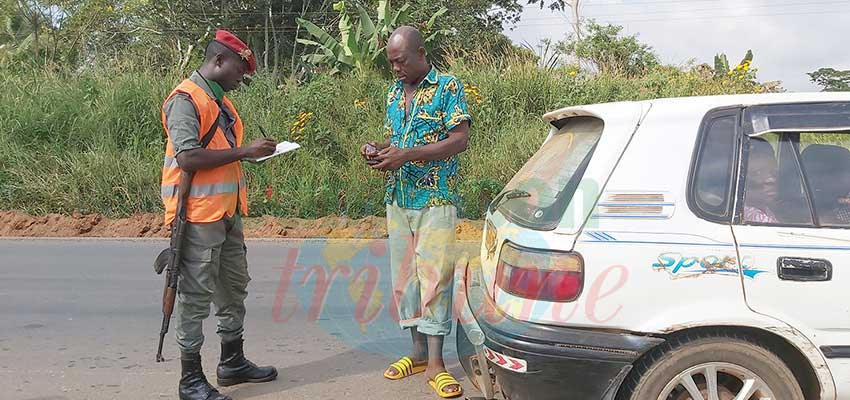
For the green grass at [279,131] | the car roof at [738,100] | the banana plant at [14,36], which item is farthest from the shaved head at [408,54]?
the banana plant at [14,36]

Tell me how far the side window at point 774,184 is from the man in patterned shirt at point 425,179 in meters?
1.47

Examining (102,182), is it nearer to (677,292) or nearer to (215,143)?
(215,143)

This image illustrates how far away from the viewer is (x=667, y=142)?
2797 millimetres

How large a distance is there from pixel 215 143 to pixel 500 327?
1813mm

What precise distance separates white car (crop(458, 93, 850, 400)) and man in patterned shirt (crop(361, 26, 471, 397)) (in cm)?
90

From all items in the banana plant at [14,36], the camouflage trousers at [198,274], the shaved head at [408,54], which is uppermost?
the banana plant at [14,36]

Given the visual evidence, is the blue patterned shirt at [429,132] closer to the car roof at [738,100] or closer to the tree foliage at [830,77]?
the car roof at [738,100]

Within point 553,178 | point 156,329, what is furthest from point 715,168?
point 156,329

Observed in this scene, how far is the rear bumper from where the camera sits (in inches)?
104

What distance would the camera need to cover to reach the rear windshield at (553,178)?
2.86 m

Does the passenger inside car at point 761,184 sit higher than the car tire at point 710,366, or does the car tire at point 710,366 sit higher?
the passenger inside car at point 761,184

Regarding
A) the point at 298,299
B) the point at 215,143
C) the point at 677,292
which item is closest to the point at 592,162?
the point at 677,292

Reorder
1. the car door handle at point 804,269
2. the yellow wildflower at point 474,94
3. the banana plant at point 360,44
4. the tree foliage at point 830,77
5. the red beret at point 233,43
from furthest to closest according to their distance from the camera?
the tree foliage at point 830,77
the banana plant at point 360,44
the yellow wildflower at point 474,94
the red beret at point 233,43
the car door handle at point 804,269

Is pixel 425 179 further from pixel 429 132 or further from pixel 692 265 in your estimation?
pixel 692 265
